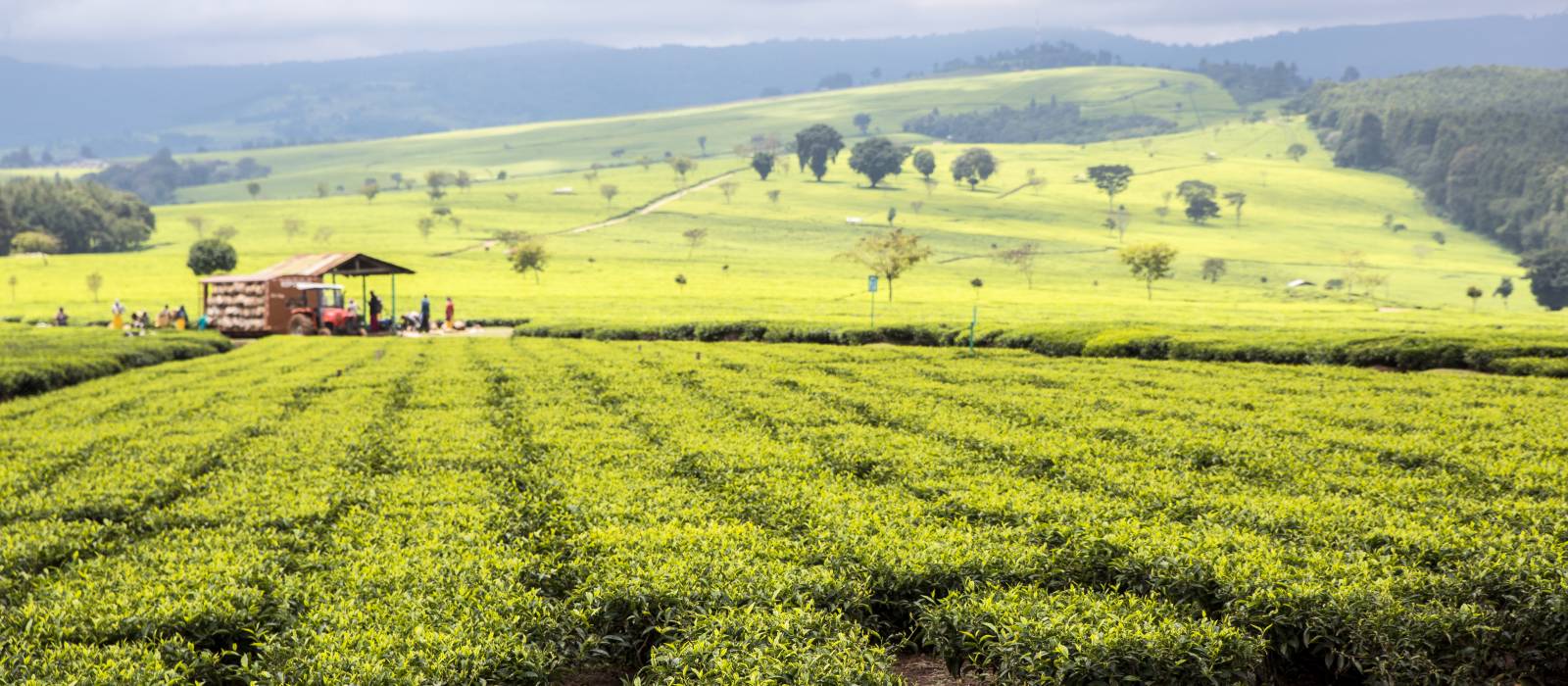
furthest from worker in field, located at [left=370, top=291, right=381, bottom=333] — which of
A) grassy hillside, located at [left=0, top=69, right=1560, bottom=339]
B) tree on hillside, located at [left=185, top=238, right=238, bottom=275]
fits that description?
tree on hillside, located at [left=185, top=238, right=238, bottom=275]

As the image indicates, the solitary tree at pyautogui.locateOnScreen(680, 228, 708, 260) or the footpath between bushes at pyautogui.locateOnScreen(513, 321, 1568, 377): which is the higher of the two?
the solitary tree at pyautogui.locateOnScreen(680, 228, 708, 260)

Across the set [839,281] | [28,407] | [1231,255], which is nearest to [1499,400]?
[28,407]

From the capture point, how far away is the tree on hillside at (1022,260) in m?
138

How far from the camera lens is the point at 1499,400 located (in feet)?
72.0

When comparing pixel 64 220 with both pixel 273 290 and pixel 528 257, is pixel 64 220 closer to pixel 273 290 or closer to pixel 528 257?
pixel 528 257

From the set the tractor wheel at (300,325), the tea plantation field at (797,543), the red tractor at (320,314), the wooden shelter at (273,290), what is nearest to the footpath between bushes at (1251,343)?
the tea plantation field at (797,543)

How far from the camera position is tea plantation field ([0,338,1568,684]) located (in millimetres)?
9141

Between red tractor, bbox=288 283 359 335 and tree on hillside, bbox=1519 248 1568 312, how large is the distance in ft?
487

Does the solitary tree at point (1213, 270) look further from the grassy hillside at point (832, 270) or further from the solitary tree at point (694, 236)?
the solitary tree at point (694, 236)

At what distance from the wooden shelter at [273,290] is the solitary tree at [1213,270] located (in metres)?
119

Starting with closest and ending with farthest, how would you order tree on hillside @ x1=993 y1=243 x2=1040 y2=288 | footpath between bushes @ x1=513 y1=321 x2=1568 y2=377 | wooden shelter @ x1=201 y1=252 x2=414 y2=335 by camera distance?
1. footpath between bushes @ x1=513 y1=321 x2=1568 y2=377
2. wooden shelter @ x1=201 y1=252 x2=414 y2=335
3. tree on hillside @ x1=993 y1=243 x2=1040 y2=288

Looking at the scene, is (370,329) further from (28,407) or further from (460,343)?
(28,407)

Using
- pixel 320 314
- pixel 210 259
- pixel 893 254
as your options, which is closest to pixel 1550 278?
pixel 893 254

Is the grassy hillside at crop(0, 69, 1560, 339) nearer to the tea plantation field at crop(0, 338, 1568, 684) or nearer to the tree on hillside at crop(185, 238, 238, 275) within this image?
the tree on hillside at crop(185, 238, 238, 275)
